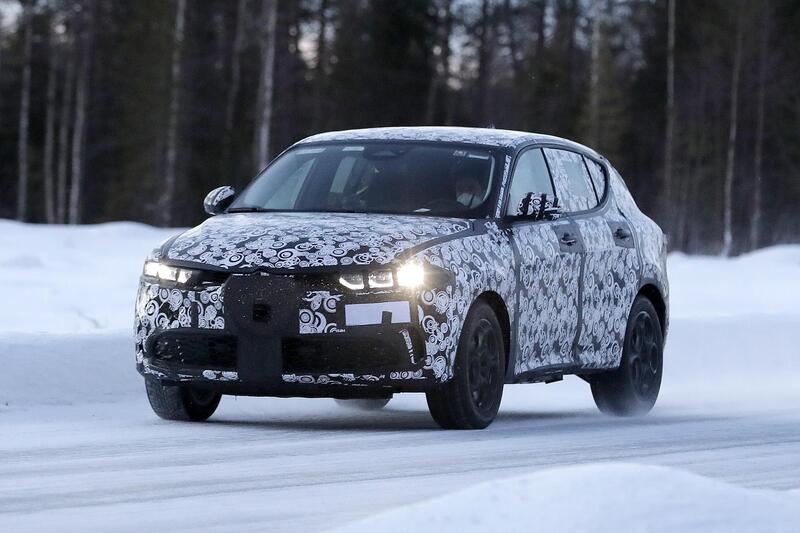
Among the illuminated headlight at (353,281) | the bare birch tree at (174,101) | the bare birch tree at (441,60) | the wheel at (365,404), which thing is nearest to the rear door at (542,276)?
the illuminated headlight at (353,281)

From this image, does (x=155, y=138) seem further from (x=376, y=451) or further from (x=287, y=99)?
(x=376, y=451)

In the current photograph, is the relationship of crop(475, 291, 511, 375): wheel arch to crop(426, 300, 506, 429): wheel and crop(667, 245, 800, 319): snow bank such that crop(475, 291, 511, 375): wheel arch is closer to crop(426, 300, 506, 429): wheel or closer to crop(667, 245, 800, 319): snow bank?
crop(426, 300, 506, 429): wheel

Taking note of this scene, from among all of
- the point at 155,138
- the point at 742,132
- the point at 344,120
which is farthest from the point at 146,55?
the point at 742,132

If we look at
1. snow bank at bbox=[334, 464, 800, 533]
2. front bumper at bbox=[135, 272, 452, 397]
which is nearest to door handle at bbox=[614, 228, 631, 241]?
front bumper at bbox=[135, 272, 452, 397]

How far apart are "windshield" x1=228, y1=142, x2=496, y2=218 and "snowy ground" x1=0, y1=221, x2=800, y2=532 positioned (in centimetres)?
119

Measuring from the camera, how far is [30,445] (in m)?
8.33

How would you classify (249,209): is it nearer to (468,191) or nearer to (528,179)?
(468,191)

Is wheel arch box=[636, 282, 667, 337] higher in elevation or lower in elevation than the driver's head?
lower

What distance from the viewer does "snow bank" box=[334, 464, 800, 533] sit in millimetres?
5035

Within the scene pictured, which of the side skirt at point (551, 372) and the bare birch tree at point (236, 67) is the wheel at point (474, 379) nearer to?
the side skirt at point (551, 372)

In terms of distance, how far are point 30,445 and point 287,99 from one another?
154 ft

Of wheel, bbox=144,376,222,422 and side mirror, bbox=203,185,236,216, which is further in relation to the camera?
side mirror, bbox=203,185,236,216

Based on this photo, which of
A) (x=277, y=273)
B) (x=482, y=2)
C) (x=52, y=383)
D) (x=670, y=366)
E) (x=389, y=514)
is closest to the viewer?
(x=389, y=514)

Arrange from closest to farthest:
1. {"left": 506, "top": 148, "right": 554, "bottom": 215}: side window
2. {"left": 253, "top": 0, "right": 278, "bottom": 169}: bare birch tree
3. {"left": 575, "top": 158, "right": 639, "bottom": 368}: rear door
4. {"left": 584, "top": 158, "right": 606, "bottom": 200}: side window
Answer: {"left": 506, "top": 148, "right": 554, "bottom": 215}: side window < {"left": 575, "top": 158, "right": 639, "bottom": 368}: rear door < {"left": 584, "top": 158, "right": 606, "bottom": 200}: side window < {"left": 253, "top": 0, "right": 278, "bottom": 169}: bare birch tree
